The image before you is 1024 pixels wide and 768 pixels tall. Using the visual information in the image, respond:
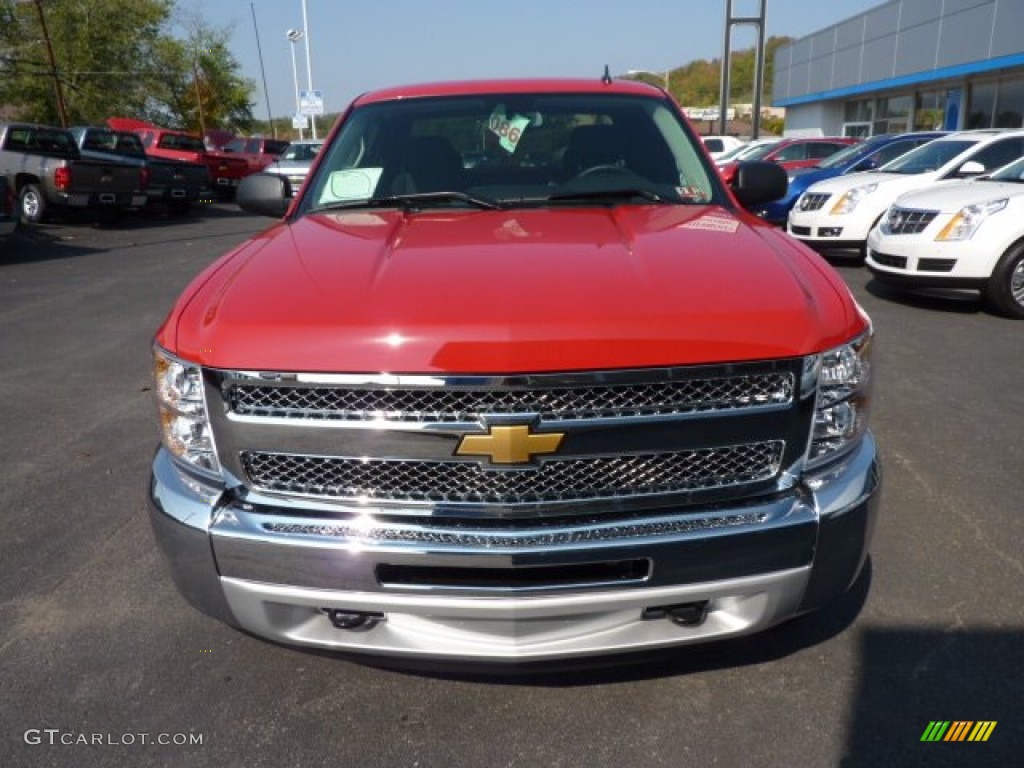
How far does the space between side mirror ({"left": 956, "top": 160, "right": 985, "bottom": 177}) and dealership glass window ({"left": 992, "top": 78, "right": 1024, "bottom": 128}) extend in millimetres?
15830

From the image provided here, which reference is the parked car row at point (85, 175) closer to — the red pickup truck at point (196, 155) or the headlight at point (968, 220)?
the red pickup truck at point (196, 155)

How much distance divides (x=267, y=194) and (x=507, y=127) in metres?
1.15

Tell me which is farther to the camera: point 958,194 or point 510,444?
point 958,194

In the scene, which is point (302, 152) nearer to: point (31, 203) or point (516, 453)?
point (31, 203)

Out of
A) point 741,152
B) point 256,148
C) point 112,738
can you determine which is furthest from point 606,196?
point 256,148

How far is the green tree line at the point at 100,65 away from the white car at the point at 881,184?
79.2 ft

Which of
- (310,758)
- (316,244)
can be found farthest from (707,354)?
(310,758)

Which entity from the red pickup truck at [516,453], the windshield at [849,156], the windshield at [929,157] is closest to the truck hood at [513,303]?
the red pickup truck at [516,453]

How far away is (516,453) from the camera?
1.88 m

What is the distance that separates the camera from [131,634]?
274cm

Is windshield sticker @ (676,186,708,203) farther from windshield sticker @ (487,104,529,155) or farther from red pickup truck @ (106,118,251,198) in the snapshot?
red pickup truck @ (106,118,251,198)

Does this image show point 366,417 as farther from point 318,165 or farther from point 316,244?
point 318,165

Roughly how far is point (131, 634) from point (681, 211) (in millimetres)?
2430

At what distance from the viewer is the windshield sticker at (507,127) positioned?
339 cm
